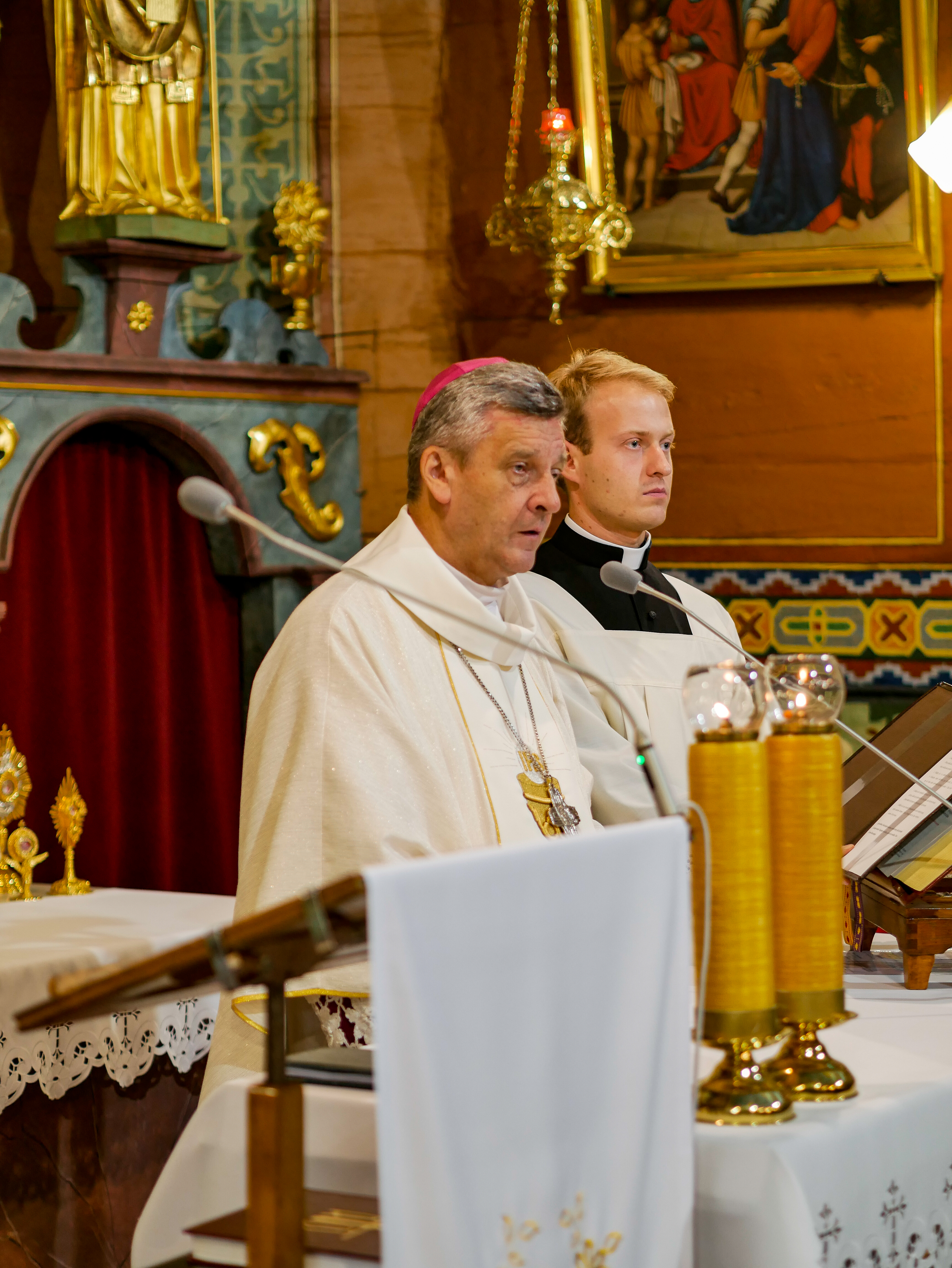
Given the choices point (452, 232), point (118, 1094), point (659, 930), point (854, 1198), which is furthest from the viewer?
point (452, 232)

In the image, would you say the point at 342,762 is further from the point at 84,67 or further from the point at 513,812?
the point at 84,67

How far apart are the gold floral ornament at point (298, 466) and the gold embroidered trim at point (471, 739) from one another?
3172mm

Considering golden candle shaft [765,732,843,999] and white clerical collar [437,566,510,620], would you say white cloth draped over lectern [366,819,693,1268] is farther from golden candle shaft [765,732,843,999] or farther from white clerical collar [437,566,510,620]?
white clerical collar [437,566,510,620]

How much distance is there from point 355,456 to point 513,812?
3.59 meters

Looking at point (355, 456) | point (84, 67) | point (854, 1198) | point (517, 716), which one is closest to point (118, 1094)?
point (517, 716)

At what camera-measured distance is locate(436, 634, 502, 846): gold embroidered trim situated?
124 inches

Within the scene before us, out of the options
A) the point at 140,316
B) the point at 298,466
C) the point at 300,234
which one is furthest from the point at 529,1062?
the point at 300,234

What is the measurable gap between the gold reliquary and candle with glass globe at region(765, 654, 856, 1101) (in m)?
3.20

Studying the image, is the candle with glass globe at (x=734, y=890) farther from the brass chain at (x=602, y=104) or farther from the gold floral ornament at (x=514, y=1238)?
the brass chain at (x=602, y=104)

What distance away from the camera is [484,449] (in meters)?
3.27

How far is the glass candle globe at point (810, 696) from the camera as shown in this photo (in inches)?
92.4

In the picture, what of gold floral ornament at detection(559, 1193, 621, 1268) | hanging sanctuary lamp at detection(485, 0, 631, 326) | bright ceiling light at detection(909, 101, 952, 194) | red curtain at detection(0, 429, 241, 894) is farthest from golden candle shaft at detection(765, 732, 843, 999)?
hanging sanctuary lamp at detection(485, 0, 631, 326)

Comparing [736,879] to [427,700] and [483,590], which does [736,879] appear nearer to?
[427,700]

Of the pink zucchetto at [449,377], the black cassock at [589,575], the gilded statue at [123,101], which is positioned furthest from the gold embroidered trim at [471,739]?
the gilded statue at [123,101]
